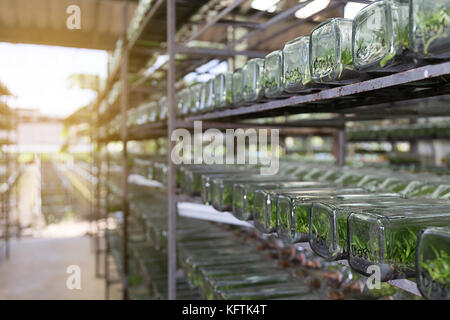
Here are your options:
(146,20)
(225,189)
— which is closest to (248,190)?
(225,189)

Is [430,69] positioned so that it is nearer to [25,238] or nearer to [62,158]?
[25,238]

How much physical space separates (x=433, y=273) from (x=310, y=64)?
54 centimetres

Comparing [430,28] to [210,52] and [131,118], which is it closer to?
[210,52]

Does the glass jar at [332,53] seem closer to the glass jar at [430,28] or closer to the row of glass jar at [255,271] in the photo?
the glass jar at [430,28]

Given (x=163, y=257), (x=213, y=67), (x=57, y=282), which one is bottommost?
(x=57, y=282)

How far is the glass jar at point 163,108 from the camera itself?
7.80 feet

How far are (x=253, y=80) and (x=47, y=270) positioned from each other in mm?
4624

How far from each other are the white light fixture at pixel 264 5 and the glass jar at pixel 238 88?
76 centimetres

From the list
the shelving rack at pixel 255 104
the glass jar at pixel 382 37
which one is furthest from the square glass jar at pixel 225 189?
the glass jar at pixel 382 37

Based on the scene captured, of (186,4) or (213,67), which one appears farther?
(213,67)

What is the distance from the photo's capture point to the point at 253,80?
1.27m

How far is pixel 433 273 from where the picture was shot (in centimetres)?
62

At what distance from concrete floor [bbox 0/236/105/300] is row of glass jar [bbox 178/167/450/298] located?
11.2ft
